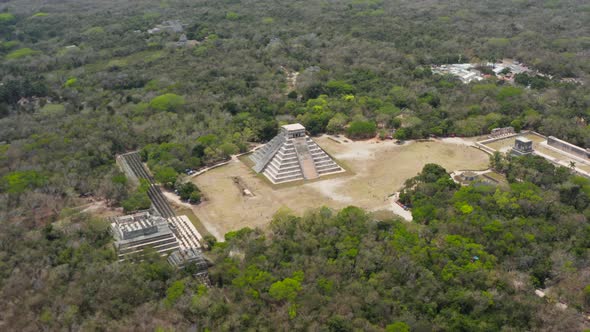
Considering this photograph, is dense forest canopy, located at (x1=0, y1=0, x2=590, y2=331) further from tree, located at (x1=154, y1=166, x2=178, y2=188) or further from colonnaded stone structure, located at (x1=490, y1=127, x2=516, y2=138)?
colonnaded stone structure, located at (x1=490, y1=127, x2=516, y2=138)

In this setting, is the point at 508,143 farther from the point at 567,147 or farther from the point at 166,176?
the point at 166,176

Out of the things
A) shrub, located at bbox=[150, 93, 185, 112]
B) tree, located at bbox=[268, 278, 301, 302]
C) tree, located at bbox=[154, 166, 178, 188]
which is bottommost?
shrub, located at bbox=[150, 93, 185, 112]

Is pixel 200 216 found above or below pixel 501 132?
below

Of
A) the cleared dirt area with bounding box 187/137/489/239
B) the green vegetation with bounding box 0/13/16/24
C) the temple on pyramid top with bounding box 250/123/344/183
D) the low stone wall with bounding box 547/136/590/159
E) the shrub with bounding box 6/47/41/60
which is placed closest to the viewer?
the cleared dirt area with bounding box 187/137/489/239

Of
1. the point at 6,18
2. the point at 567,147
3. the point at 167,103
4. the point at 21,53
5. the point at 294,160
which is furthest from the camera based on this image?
the point at 6,18

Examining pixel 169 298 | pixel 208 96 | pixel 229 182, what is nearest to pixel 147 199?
pixel 229 182

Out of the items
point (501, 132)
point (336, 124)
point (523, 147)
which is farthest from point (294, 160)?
point (501, 132)

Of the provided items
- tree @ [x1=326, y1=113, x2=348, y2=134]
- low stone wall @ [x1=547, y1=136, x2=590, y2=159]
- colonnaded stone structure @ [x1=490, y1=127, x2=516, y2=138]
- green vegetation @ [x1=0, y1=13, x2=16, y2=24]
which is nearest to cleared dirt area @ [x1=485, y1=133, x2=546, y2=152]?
colonnaded stone structure @ [x1=490, y1=127, x2=516, y2=138]
